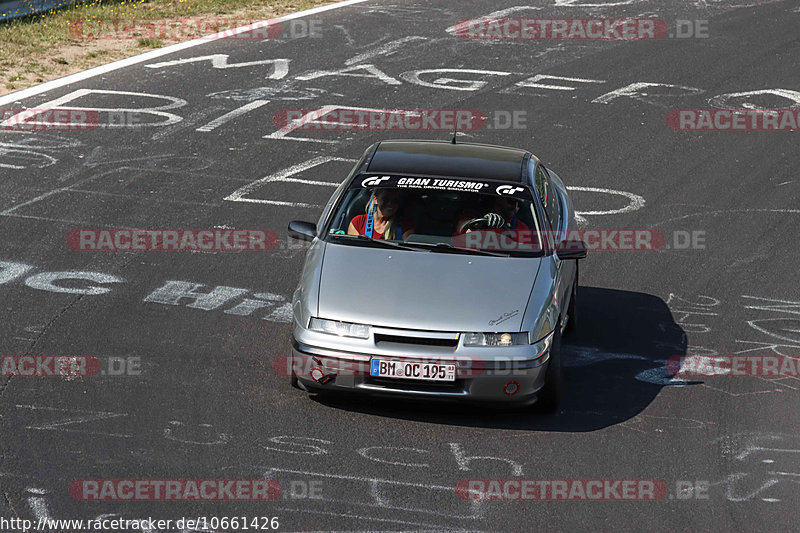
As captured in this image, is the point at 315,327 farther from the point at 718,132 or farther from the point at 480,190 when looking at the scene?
the point at 718,132

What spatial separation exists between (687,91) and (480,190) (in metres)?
10.00

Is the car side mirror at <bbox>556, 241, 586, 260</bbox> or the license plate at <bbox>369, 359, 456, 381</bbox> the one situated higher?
the car side mirror at <bbox>556, 241, 586, 260</bbox>

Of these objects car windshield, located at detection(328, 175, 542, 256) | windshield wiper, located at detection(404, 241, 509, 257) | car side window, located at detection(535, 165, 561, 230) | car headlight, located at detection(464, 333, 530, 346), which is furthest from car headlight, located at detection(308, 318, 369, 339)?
car side window, located at detection(535, 165, 561, 230)

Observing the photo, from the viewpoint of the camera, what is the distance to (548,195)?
9.59 m

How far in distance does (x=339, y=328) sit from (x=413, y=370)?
1.97 feet

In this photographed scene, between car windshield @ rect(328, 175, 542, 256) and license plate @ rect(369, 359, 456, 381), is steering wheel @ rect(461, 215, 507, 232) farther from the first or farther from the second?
license plate @ rect(369, 359, 456, 381)

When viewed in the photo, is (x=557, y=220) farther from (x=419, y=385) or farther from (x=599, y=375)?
(x=419, y=385)

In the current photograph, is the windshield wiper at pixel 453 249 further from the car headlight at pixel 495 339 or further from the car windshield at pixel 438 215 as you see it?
the car headlight at pixel 495 339

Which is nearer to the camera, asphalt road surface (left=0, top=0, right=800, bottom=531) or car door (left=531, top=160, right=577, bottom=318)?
asphalt road surface (left=0, top=0, right=800, bottom=531)

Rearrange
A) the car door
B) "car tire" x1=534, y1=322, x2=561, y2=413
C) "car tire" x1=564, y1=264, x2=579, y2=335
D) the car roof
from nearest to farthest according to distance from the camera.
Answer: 1. "car tire" x1=534, y1=322, x2=561, y2=413
2. the car door
3. the car roof
4. "car tire" x1=564, y1=264, x2=579, y2=335

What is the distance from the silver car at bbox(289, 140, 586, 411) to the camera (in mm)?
7680

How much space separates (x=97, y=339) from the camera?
359 inches

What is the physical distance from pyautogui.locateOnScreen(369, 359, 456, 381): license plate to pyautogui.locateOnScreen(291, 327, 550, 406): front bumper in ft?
0.11

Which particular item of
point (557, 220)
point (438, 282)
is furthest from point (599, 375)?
point (438, 282)
